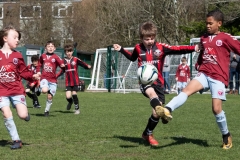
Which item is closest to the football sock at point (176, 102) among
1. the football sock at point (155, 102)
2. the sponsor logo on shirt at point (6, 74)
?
the football sock at point (155, 102)

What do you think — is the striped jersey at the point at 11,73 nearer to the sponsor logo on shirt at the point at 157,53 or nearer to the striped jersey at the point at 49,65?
the sponsor logo on shirt at the point at 157,53

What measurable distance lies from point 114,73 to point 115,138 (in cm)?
1897

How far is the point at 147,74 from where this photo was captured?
7.42 meters

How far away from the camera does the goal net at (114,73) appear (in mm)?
26234

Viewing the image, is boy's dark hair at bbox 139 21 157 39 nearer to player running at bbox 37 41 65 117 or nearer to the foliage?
player running at bbox 37 41 65 117

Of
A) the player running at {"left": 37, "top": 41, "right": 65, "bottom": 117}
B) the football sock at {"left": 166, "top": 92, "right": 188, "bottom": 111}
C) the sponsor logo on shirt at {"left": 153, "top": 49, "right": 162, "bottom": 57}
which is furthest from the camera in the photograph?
the player running at {"left": 37, "top": 41, "right": 65, "bottom": 117}

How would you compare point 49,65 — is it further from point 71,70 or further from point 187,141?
point 187,141

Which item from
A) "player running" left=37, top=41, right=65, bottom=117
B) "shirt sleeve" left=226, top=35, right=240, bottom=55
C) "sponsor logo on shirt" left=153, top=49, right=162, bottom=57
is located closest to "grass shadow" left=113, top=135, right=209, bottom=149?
"sponsor logo on shirt" left=153, top=49, right=162, bottom=57

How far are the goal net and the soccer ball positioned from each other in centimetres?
1792

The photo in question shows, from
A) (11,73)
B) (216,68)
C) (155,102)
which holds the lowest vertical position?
(155,102)

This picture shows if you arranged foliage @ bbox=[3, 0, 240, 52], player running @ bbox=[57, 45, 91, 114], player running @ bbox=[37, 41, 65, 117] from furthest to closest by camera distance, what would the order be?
foliage @ bbox=[3, 0, 240, 52] → player running @ bbox=[57, 45, 91, 114] → player running @ bbox=[37, 41, 65, 117]

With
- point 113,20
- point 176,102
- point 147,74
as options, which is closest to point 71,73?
point 147,74

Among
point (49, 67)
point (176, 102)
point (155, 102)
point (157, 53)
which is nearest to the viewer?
point (176, 102)

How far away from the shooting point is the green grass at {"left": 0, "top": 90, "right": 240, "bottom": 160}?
6973 mm
